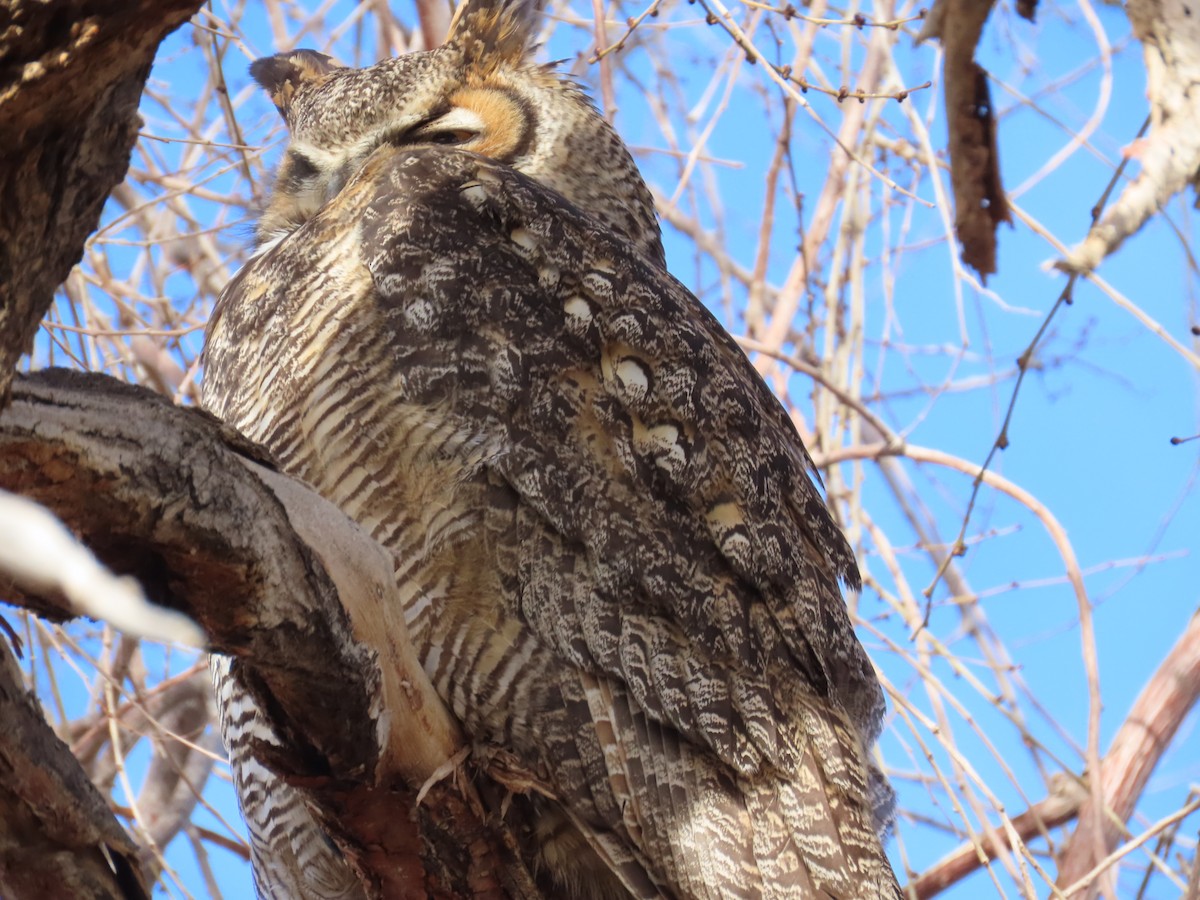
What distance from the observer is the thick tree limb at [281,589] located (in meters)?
1.36

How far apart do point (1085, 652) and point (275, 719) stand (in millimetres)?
1802

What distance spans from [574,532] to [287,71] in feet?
6.45

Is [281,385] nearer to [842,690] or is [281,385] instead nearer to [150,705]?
[842,690]

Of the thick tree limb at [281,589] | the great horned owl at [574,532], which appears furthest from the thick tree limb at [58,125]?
the great horned owl at [574,532]

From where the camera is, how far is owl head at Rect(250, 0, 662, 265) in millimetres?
3004

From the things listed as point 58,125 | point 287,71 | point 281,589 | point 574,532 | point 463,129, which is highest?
point 287,71

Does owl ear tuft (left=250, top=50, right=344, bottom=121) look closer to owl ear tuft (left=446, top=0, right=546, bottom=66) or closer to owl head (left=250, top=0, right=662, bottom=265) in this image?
owl head (left=250, top=0, right=662, bottom=265)

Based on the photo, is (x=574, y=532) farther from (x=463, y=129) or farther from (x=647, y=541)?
(x=463, y=129)

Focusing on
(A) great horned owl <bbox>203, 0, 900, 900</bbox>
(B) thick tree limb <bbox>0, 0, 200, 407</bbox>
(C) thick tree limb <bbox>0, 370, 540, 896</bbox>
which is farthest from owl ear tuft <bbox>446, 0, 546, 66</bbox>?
(B) thick tree limb <bbox>0, 0, 200, 407</bbox>

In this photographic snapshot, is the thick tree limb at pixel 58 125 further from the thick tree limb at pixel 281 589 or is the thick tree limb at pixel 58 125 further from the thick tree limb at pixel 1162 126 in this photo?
the thick tree limb at pixel 1162 126

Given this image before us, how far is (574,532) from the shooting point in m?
2.16

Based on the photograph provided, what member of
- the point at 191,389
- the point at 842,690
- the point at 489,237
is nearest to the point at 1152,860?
the point at 842,690

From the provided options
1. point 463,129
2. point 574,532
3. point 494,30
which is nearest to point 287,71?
point 494,30

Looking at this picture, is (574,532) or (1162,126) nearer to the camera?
(1162,126)
